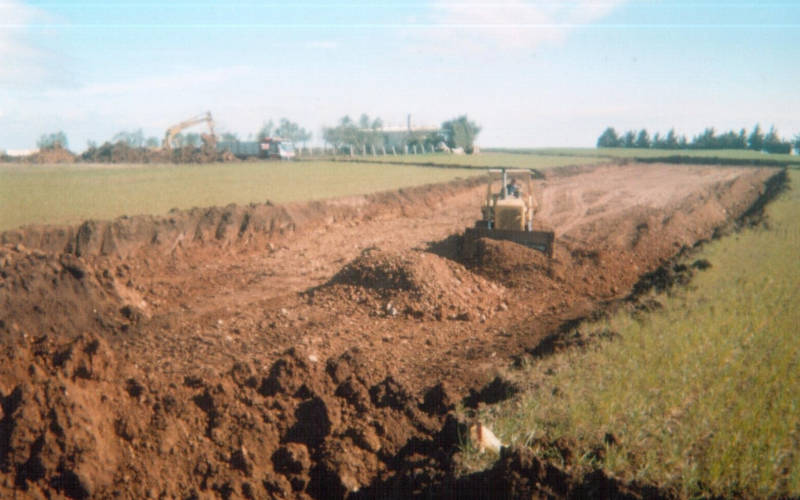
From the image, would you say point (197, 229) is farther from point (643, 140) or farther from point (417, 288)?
point (643, 140)

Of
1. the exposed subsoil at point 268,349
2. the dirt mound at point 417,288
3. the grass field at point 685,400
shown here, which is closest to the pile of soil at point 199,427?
the exposed subsoil at point 268,349

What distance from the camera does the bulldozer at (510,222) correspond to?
529 inches

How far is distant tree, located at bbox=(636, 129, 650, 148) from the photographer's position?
101 meters

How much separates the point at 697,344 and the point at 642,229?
1313 cm

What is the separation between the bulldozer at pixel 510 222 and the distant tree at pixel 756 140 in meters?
91.9

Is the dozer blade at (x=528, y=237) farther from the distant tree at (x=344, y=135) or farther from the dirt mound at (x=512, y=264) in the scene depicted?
the distant tree at (x=344, y=135)

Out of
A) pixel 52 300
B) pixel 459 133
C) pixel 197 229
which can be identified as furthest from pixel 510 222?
pixel 459 133

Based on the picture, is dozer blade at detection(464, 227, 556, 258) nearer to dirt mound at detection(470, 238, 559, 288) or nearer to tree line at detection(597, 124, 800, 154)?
dirt mound at detection(470, 238, 559, 288)

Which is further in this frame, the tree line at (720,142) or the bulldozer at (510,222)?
the tree line at (720,142)

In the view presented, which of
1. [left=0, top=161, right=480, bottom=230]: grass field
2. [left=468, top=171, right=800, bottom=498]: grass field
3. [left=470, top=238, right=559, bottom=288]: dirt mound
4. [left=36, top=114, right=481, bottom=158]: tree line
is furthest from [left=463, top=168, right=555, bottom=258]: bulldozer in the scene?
[left=36, top=114, right=481, bottom=158]: tree line

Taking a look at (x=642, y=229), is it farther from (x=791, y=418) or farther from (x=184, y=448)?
(x=184, y=448)

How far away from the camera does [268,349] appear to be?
841 cm

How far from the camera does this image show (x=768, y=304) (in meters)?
8.73

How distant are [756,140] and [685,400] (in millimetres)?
101818
